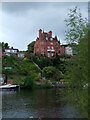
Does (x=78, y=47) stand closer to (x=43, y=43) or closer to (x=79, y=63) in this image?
(x=79, y=63)

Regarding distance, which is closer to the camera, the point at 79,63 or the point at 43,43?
the point at 79,63

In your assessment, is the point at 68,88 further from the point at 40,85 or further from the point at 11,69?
the point at 11,69

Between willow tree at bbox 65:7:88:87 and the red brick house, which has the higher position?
the red brick house

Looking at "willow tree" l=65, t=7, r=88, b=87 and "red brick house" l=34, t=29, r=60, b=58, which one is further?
"red brick house" l=34, t=29, r=60, b=58

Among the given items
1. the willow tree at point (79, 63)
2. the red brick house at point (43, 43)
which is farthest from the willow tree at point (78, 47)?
the red brick house at point (43, 43)

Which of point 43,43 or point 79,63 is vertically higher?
point 43,43

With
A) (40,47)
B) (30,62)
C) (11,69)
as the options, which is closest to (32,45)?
(40,47)

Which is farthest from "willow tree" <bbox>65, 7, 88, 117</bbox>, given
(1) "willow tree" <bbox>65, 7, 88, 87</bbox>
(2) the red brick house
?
(2) the red brick house

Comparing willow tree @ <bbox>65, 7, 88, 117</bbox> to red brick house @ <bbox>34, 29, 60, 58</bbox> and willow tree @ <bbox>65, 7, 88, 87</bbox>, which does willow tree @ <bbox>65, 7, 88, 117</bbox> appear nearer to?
willow tree @ <bbox>65, 7, 88, 87</bbox>

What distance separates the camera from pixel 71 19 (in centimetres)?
1159

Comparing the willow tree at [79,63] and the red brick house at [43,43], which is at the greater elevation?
the red brick house at [43,43]

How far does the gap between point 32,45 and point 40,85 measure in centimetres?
3174

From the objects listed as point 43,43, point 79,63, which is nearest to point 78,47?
point 79,63

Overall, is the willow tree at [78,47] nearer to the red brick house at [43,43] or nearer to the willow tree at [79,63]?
the willow tree at [79,63]
